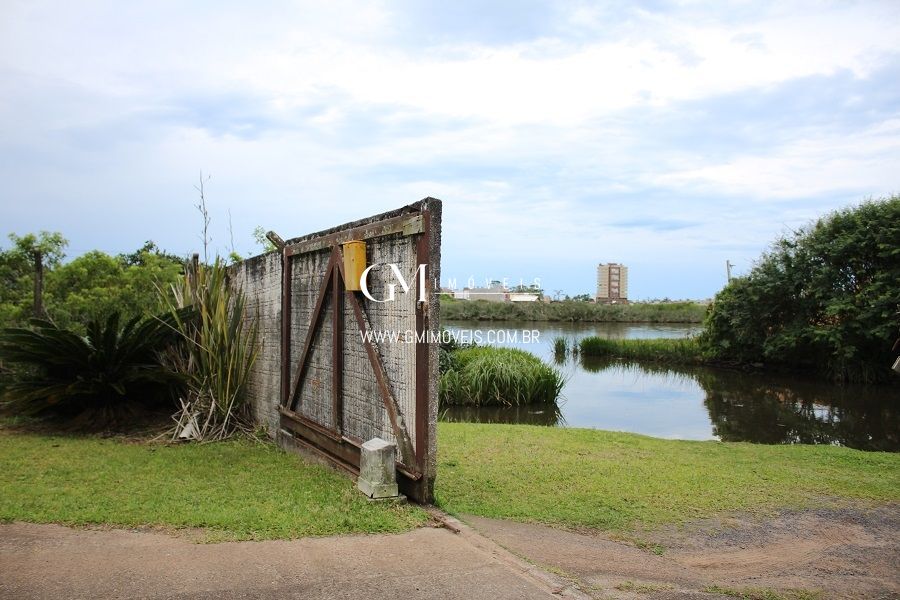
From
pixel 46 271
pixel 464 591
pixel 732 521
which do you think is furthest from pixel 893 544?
pixel 46 271

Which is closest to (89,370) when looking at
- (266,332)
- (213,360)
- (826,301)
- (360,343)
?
(213,360)

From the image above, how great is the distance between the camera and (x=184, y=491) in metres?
5.02

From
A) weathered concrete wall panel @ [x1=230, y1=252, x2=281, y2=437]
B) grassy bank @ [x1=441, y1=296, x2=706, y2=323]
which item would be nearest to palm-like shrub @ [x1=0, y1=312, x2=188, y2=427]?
weathered concrete wall panel @ [x1=230, y1=252, x2=281, y2=437]

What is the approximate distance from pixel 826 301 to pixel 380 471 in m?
18.7

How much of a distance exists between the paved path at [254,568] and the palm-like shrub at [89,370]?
3616 millimetres

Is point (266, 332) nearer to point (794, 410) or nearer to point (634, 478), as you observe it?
point (634, 478)

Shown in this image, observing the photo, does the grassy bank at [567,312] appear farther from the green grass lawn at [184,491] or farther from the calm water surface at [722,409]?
the green grass lawn at [184,491]

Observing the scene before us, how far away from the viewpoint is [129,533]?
3.95 m

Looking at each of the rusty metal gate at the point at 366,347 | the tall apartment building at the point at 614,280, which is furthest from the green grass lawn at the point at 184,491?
the tall apartment building at the point at 614,280

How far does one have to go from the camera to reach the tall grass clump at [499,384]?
14344mm

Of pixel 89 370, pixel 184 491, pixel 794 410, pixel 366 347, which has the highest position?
pixel 366 347

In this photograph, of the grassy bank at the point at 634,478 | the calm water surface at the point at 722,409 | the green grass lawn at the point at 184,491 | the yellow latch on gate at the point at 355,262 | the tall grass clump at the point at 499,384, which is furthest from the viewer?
the tall grass clump at the point at 499,384

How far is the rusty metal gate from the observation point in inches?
186

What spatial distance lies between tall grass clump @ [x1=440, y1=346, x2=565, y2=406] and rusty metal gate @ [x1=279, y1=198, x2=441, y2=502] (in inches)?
295
